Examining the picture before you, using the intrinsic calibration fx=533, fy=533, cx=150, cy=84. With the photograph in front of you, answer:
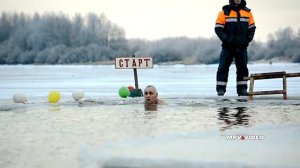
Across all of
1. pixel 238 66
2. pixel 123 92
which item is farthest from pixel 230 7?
pixel 123 92

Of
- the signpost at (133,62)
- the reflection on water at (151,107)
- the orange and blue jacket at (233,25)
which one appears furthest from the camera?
the signpost at (133,62)

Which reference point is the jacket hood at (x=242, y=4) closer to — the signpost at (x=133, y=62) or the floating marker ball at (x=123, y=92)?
the signpost at (x=133, y=62)

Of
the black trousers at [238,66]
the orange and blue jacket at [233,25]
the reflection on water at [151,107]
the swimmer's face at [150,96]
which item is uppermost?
the orange and blue jacket at [233,25]

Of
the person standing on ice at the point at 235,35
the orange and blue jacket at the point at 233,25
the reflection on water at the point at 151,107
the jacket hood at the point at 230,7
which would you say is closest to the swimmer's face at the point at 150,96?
the reflection on water at the point at 151,107

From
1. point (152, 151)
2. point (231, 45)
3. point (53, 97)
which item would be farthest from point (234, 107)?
point (152, 151)

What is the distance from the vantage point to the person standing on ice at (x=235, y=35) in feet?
38.4

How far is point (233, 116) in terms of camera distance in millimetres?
7812

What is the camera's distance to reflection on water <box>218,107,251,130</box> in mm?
6845

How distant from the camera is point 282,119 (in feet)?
24.1

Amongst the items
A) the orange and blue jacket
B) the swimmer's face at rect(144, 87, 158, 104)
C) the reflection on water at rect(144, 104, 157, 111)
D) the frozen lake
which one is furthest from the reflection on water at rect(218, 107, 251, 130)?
the orange and blue jacket

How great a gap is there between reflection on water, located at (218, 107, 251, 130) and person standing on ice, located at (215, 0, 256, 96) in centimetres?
293

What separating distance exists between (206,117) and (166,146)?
2720 mm

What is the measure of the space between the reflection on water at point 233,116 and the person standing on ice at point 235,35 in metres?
2.93

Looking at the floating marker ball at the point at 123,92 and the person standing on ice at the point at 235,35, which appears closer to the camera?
the person standing on ice at the point at 235,35
